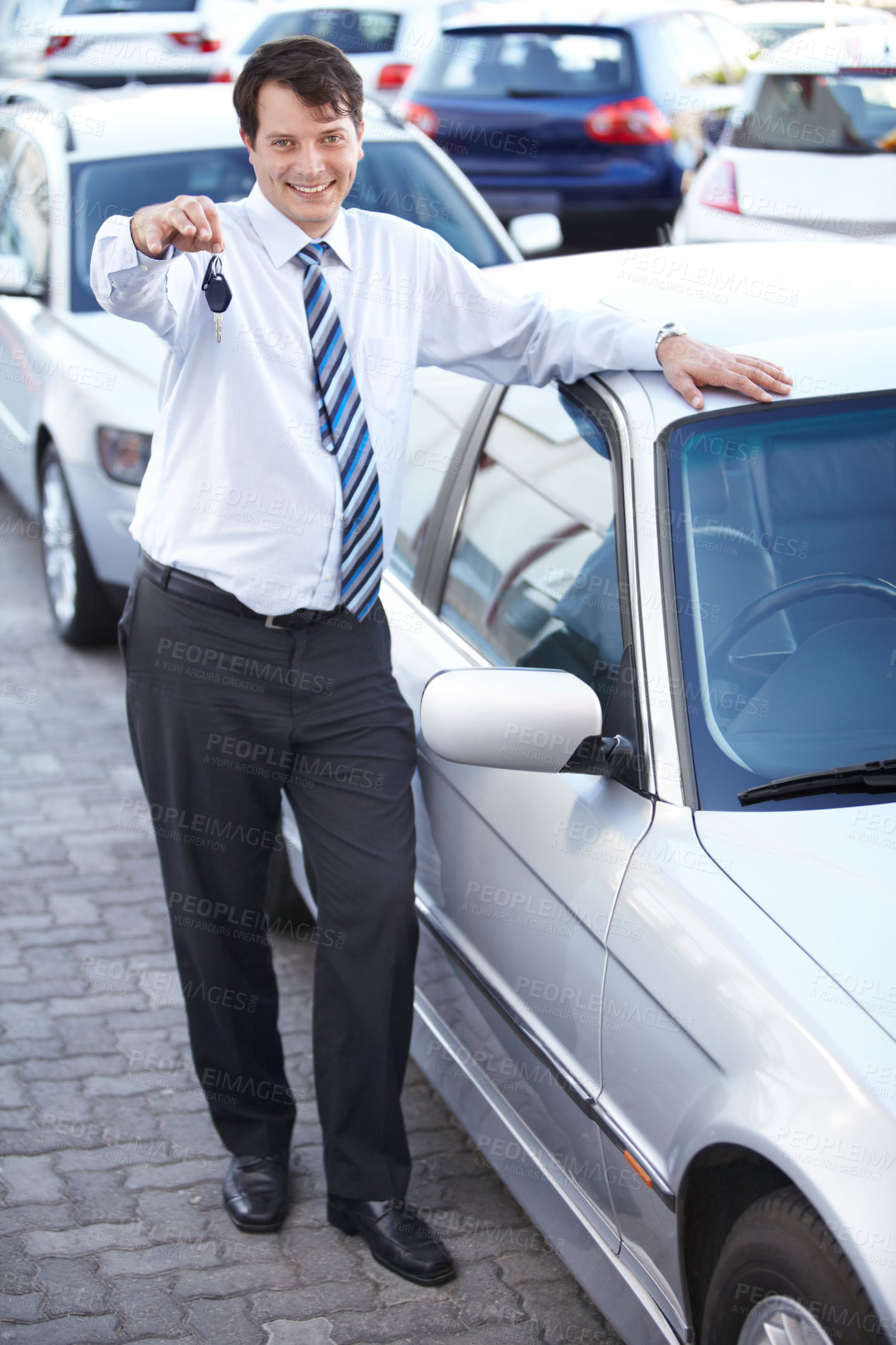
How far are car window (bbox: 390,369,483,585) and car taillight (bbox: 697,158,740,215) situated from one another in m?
5.37

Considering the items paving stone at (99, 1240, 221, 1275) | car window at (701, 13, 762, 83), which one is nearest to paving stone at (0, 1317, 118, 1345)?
paving stone at (99, 1240, 221, 1275)

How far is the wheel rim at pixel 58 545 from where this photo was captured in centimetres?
566

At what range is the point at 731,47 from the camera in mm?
11211

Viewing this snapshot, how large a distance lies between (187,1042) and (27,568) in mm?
3619

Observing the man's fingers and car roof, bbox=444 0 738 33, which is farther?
car roof, bbox=444 0 738 33

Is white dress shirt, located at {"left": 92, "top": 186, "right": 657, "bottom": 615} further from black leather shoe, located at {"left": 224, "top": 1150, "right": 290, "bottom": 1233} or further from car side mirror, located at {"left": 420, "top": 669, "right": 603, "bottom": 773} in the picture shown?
black leather shoe, located at {"left": 224, "top": 1150, "right": 290, "bottom": 1233}

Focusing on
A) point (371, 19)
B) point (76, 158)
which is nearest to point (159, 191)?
point (76, 158)

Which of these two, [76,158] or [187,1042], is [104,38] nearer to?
[76,158]

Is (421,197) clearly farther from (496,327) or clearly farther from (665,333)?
(665,333)

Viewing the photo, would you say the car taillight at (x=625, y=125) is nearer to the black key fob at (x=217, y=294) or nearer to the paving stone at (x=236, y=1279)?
the black key fob at (x=217, y=294)

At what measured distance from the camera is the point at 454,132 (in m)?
10.4

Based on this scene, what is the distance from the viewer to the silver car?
6.34ft

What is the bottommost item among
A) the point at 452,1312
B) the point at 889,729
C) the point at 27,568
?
the point at 27,568

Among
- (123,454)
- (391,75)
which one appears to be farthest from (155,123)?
(391,75)
